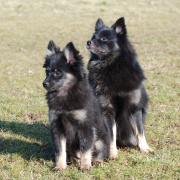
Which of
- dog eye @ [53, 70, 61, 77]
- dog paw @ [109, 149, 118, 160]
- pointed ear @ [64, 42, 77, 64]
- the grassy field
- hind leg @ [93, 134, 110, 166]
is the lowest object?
the grassy field

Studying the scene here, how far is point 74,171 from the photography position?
4836mm

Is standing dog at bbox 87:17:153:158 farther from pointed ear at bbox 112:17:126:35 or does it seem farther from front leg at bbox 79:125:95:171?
front leg at bbox 79:125:95:171

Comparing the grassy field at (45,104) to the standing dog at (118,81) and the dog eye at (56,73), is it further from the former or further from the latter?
the dog eye at (56,73)

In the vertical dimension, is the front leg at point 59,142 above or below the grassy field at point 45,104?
above

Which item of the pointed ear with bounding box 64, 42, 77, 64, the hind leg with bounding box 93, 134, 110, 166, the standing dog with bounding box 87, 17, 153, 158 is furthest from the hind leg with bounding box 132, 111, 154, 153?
the pointed ear with bounding box 64, 42, 77, 64

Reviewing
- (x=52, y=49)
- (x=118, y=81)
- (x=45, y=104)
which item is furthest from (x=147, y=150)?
(x=45, y=104)

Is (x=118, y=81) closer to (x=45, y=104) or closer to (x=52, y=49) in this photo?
(x=52, y=49)

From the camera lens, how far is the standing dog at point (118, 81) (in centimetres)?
563

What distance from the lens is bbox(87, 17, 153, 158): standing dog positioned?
563cm

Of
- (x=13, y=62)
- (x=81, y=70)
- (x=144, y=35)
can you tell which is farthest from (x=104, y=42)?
(x=144, y=35)

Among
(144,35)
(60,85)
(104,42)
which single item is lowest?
(144,35)

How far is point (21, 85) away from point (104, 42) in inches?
197

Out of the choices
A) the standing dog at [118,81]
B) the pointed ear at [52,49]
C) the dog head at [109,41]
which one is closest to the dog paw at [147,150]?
the standing dog at [118,81]

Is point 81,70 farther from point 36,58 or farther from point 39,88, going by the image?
point 36,58
